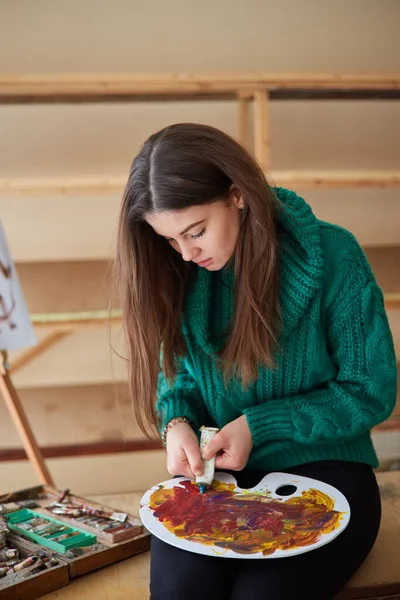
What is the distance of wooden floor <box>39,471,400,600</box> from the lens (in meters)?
1.29

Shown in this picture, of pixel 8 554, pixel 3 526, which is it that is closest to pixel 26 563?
pixel 8 554

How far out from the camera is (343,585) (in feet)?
4.00

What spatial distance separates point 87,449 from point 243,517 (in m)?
1.99

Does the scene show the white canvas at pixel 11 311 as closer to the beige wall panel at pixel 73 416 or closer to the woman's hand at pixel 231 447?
the woman's hand at pixel 231 447

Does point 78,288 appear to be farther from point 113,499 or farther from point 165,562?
point 165,562

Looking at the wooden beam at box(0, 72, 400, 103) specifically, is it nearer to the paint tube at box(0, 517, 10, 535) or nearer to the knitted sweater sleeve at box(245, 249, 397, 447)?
the knitted sweater sleeve at box(245, 249, 397, 447)

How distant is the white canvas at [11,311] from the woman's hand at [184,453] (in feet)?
2.24

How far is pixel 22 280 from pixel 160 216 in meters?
1.99

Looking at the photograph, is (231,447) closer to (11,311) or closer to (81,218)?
(11,311)

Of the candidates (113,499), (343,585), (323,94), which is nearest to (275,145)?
(323,94)

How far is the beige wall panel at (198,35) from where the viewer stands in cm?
281

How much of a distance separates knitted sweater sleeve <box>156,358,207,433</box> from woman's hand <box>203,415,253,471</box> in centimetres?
12

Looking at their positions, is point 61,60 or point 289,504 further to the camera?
point 61,60

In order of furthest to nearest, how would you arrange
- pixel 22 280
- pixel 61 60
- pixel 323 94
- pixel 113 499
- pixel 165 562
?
1. pixel 22 280
2. pixel 61 60
3. pixel 323 94
4. pixel 113 499
5. pixel 165 562
